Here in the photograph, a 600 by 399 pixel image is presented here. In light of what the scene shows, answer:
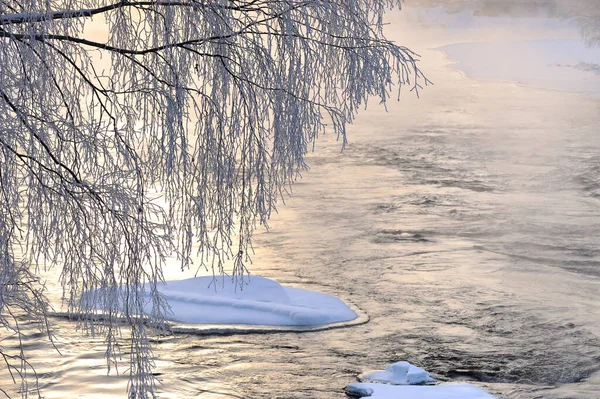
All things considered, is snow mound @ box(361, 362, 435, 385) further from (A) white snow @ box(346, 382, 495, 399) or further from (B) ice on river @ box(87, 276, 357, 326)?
(B) ice on river @ box(87, 276, 357, 326)

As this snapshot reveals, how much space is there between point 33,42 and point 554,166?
21981mm

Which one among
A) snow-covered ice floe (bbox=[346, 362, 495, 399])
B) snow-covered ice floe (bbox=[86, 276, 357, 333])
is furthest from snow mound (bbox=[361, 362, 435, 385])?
snow-covered ice floe (bbox=[86, 276, 357, 333])

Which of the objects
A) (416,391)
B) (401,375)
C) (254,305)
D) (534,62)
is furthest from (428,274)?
(534,62)

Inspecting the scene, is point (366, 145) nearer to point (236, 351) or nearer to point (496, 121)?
point (496, 121)

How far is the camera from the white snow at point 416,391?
1012 centimetres

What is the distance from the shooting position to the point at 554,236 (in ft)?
60.1

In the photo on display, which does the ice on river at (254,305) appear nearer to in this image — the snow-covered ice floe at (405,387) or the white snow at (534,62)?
the snow-covered ice floe at (405,387)

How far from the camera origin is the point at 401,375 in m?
10.7

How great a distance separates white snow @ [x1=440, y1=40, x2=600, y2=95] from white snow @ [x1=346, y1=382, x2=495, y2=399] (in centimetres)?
3727

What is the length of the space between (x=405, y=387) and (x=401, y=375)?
33cm

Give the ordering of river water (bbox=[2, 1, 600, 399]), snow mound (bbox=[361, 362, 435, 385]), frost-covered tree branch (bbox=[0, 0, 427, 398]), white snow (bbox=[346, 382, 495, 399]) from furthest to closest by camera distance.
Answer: river water (bbox=[2, 1, 600, 399]) < snow mound (bbox=[361, 362, 435, 385]) < white snow (bbox=[346, 382, 495, 399]) < frost-covered tree branch (bbox=[0, 0, 427, 398])

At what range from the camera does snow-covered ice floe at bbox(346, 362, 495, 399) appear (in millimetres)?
10164

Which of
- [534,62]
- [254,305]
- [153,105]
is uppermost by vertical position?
[153,105]

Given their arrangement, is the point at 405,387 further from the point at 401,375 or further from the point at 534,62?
the point at 534,62
